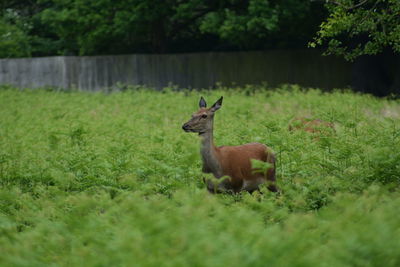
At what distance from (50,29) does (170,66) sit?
8.48 meters

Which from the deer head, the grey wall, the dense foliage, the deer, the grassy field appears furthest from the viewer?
the grey wall

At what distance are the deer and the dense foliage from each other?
17939mm

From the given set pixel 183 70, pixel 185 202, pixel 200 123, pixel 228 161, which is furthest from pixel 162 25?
pixel 185 202

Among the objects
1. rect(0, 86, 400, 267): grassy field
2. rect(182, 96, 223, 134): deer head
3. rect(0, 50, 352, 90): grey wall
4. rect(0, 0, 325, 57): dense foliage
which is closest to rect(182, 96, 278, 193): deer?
rect(182, 96, 223, 134): deer head

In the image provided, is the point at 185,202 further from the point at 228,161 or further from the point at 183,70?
the point at 183,70

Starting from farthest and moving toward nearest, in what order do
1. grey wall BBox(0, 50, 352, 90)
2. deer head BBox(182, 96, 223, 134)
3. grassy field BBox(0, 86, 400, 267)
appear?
grey wall BBox(0, 50, 352, 90), deer head BBox(182, 96, 223, 134), grassy field BBox(0, 86, 400, 267)

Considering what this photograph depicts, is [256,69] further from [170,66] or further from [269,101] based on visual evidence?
[269,101]

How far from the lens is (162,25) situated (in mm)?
31875

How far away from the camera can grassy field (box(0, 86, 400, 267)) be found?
471cm

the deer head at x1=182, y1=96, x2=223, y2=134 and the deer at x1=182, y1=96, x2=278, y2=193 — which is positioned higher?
the deer head at x1=182, y1=96, x2=223, y2=134

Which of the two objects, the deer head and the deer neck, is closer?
the deer neck

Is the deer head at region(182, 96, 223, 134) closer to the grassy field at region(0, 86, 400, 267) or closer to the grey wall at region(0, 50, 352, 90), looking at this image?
the grassy field at region(0, 86, 400, 267)

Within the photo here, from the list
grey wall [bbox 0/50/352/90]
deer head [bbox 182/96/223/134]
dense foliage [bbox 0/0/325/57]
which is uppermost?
dense foliage [bbox 0/0/325/57]

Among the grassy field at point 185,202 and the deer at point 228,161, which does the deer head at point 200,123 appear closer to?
the deer at point 228,161
